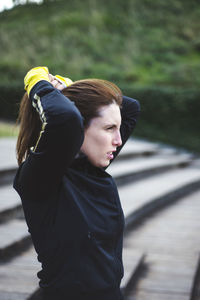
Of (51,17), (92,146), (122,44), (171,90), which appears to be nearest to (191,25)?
(122,44)

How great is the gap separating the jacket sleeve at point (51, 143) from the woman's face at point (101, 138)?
121 millimetres

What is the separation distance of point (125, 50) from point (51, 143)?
1847cm

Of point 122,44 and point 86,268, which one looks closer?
point 86,268

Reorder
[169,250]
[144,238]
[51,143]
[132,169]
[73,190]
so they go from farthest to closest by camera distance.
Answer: [132,169]
[144,238]
[169,250]
[73,190]
[51,143]

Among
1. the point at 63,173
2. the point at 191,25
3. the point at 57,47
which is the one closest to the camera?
the point at 63,173

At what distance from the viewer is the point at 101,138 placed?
50.2 inches

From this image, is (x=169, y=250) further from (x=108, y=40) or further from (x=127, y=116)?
(x=108, y=40)

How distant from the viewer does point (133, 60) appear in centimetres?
1822

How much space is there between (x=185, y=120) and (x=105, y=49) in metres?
6.77

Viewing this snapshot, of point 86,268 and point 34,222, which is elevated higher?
point 34,222

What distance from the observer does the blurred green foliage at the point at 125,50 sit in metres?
13.5

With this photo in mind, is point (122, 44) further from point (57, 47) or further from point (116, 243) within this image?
point (116, 243)

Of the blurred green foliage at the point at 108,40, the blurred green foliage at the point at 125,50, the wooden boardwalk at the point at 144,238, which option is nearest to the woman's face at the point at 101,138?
the wooden boardwalk at the point at 144,238

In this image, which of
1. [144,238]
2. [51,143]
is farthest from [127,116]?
[144,238]
